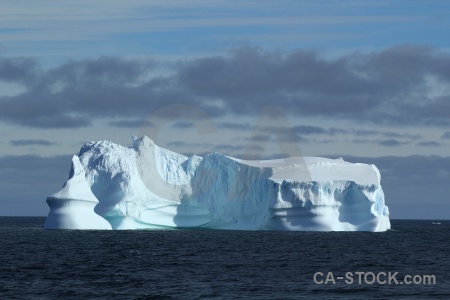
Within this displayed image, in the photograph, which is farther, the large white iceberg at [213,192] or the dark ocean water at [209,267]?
the large white iceberg at [213,192]

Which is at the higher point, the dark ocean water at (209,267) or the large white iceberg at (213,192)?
the large white iceberg at (213,192)

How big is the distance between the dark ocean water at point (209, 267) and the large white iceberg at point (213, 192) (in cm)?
277

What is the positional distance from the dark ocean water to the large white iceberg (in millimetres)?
2774

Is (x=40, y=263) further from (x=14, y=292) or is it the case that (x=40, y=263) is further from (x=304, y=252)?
(x=304, y=252)

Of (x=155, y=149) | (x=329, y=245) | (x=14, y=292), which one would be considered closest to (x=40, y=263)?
(x=14, y=292)

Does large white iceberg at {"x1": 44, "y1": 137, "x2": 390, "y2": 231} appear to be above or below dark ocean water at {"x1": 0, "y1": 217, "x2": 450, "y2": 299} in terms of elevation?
above

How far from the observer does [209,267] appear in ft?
85.3

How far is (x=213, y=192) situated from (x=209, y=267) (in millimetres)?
20463

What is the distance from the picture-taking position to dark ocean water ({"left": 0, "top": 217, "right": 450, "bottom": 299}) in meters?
20.0

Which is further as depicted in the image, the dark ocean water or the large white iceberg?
the large white iceberg

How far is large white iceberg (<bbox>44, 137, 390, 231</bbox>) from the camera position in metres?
43.0

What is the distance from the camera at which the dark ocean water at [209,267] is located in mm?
20047

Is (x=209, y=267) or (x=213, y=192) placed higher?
(x=213, y=192)

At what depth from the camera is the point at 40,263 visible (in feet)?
89.0
